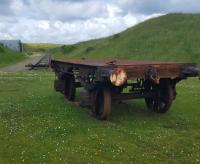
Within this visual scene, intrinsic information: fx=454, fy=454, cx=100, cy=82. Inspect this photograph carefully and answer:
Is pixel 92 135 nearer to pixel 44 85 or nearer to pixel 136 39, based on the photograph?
pixel 44 85

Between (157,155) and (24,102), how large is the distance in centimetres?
996

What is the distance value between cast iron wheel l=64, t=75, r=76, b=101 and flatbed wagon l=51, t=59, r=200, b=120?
5.26 ft

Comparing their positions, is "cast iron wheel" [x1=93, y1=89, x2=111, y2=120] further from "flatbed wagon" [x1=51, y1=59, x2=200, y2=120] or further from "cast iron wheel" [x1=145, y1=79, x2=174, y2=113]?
"cast iron wheel" [x1=145, y1=79, x2=174, y2=113]


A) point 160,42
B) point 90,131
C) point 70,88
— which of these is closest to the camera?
point 90,131

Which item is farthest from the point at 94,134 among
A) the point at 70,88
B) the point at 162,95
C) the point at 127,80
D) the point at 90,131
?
the point at 70,88

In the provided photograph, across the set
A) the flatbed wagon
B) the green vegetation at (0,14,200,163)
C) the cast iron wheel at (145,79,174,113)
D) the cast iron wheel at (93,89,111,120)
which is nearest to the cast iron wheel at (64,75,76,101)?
the green vegetation at (0,14,200,163)

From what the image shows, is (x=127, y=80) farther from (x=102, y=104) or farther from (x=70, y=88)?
(x=70, y=88)

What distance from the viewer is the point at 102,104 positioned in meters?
16.4

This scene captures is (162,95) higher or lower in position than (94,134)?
higher

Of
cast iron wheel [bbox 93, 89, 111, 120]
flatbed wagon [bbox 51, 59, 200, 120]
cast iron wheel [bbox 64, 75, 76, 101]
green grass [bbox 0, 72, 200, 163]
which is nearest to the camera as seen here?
green grass [bbox 0, 72, 200, 163]

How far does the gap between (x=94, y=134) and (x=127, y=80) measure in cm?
234

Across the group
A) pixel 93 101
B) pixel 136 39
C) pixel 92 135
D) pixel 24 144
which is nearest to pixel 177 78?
pixel 93 101

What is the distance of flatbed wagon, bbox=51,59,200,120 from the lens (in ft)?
48.3

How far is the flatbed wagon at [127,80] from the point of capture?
1473 cm
